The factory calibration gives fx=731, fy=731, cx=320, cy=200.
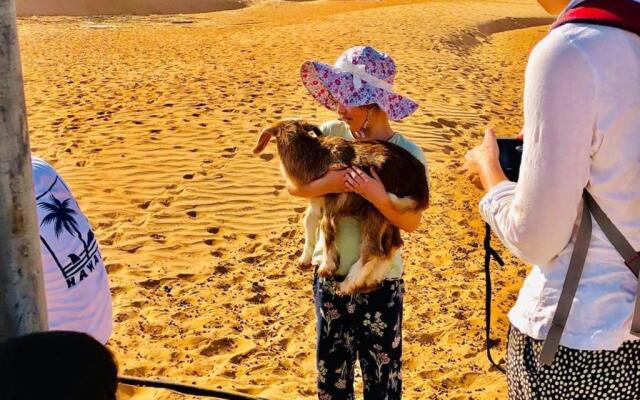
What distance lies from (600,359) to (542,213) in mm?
448

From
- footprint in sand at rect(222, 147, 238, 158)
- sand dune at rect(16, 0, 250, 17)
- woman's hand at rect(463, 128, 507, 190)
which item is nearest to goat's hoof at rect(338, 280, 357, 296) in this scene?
woman's hand at rect(463, 128, 507, 190)

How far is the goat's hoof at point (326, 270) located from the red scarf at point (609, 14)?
168cm

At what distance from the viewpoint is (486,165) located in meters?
2.14

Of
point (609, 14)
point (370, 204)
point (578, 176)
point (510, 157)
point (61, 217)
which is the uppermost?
point (609, 14)

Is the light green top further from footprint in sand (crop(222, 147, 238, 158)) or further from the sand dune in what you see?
the sand dune

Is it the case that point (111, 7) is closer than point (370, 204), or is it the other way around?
point (370, 204)

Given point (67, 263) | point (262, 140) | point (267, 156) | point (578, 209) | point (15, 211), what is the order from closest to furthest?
point (15, 211)
point (578, 209)
point (67, 263)
point (262, 140)
point (267, 156)

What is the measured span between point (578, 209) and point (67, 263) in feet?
5.03

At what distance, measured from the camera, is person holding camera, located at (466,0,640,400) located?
1.71m

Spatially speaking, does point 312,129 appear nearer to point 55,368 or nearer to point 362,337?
point 362,337

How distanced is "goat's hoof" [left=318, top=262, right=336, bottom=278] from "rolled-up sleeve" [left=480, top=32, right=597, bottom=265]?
139 cm

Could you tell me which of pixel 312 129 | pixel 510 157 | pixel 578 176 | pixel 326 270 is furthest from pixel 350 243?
pixel 578 176

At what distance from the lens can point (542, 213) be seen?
5.92 ft

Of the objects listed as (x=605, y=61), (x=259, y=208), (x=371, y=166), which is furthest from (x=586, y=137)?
(x=259, y=208)
